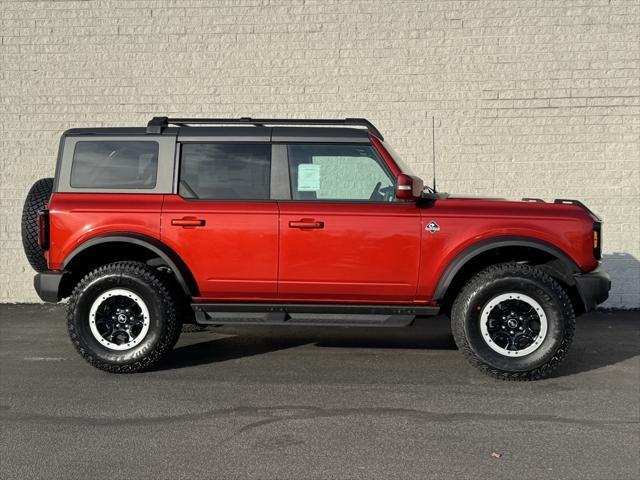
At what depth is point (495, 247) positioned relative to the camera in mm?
4762

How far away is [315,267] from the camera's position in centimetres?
488

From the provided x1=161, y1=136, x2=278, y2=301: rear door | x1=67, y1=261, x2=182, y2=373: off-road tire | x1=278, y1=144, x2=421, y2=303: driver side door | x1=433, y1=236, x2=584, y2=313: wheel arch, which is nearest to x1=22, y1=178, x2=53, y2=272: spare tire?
x1=67, y1=261, x2=182, y2=373: off-road tire

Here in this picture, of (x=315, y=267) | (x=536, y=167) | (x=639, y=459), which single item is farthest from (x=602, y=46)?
(x=639, y=459)

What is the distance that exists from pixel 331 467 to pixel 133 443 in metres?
1.25

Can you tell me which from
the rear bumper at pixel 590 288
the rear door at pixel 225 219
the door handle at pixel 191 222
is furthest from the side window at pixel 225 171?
the rear bumper at pixel 590 288

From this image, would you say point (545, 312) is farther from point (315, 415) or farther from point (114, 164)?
Answer: point (114, 164)

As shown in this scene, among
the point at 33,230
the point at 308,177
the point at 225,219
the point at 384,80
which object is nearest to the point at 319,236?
the point at 308,177

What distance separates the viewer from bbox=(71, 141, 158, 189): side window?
200 inches

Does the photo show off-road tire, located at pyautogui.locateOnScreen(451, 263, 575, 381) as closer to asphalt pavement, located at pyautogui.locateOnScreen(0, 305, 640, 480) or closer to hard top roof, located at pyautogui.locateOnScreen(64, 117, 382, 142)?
asphalt pavement, located at pyautogui.locateOnScreen(0, 305, 640, 480)

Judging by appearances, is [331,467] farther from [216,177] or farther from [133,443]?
[216,177]

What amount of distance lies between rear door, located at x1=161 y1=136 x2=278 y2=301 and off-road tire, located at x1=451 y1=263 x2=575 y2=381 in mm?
1658

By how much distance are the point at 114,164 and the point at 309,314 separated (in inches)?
85.3

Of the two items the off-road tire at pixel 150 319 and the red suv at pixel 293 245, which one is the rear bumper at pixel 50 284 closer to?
the red suv at pixel 293 245

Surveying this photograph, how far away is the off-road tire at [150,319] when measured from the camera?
4.88m
